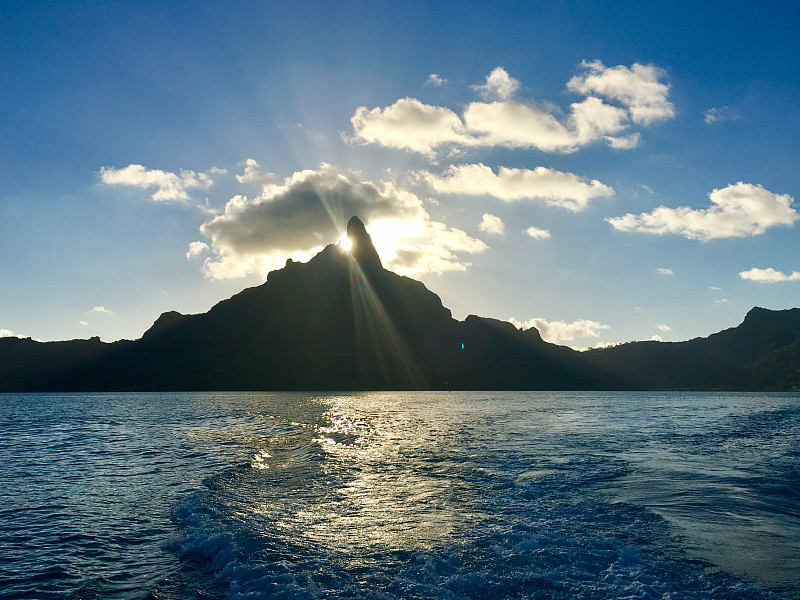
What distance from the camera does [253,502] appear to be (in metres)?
18.1

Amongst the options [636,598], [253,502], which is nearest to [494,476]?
[253,502]

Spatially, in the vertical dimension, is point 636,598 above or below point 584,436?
above

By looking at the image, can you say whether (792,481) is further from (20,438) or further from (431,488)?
(20,438)

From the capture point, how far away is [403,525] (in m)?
14.7

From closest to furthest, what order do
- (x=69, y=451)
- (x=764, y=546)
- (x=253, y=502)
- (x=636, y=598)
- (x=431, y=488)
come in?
(x=636, y=598), (x=764, y=546), (x=253, y=502), (x=431, y=488), (x=69, y=451)

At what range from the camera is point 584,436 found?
133ft

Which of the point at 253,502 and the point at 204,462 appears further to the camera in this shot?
the point at 204,462

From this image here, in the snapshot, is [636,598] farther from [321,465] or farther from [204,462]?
[204,462]

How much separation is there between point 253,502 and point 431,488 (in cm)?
742

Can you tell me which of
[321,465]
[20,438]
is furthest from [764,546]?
[20,438]

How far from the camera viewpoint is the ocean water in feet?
34.6

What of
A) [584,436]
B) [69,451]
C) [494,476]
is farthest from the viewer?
[584,436]

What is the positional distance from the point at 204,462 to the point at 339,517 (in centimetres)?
1520

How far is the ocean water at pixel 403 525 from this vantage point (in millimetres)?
10555
